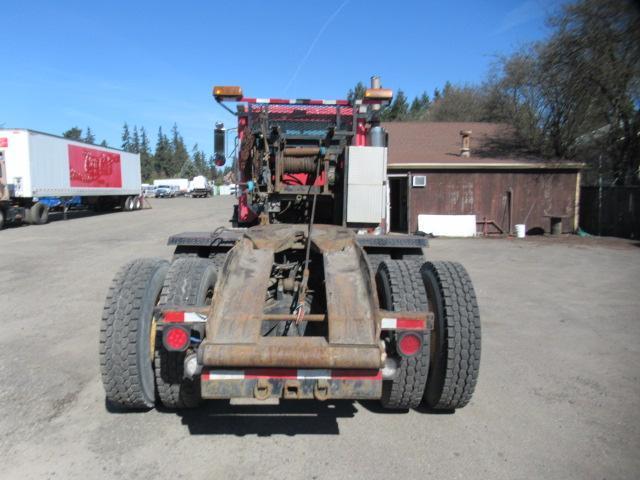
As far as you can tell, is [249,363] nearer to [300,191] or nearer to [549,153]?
[300,191]

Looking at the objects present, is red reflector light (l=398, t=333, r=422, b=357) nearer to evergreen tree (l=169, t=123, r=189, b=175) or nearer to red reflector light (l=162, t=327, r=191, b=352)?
red reflector light (l=162, t=327, r=191, b=352)

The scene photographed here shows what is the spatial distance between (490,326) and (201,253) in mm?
3675

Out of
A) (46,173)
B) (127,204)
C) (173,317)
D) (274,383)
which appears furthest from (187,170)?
(274,383)

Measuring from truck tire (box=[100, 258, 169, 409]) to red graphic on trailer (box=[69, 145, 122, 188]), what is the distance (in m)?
23.5

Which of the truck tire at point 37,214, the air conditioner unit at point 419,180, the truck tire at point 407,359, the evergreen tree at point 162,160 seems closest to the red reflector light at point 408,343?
the truck tire at point 407,359

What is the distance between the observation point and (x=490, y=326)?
614 centimetres

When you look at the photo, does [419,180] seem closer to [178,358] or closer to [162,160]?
[178,358]

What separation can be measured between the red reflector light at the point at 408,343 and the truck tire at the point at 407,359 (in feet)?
0.97

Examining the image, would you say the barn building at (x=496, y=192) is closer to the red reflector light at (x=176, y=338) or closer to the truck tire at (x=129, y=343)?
the truck tire at (x=129, y=343)

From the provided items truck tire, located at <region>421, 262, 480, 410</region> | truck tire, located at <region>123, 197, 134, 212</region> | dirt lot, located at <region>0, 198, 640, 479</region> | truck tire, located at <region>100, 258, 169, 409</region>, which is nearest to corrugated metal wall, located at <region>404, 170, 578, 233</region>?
dirt lot, located at <region>0, 198, 640, 479</region>

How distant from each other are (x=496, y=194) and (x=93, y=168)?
20.8m

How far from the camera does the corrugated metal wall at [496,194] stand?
1761cm

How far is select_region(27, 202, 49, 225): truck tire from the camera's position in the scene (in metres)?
20.9

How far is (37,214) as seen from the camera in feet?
69.2
